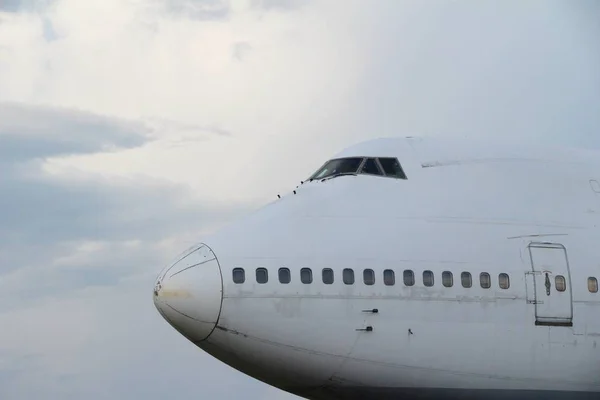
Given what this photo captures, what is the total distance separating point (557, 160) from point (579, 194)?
1.02 meters

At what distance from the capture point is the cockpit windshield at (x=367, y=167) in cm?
2670

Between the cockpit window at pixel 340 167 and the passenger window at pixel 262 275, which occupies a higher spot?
the cockpit window at pixel 340 167

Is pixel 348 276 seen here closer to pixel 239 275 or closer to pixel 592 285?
pixel 239 275

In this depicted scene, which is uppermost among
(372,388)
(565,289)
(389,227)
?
(389,227)

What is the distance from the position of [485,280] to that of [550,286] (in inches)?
57.1

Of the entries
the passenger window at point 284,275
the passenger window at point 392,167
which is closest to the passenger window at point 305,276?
the passenger window at point 284,275

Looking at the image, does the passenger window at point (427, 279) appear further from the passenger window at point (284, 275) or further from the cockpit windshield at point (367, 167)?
the passenger window at point (284, 275)

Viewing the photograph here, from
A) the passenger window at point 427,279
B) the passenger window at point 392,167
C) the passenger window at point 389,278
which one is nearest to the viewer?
the passenger window at point 389,278

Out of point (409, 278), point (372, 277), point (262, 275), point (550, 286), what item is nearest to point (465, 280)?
point (409, 278)

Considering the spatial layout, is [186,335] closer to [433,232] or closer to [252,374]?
[252,374]

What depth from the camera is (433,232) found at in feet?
84.5

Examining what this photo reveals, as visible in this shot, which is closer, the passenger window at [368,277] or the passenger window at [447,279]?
the passenger window at [368,277]

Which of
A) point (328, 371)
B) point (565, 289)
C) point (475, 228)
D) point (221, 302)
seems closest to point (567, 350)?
point (565, 289)

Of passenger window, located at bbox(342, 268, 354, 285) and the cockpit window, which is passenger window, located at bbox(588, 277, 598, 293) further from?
the cockpit window
